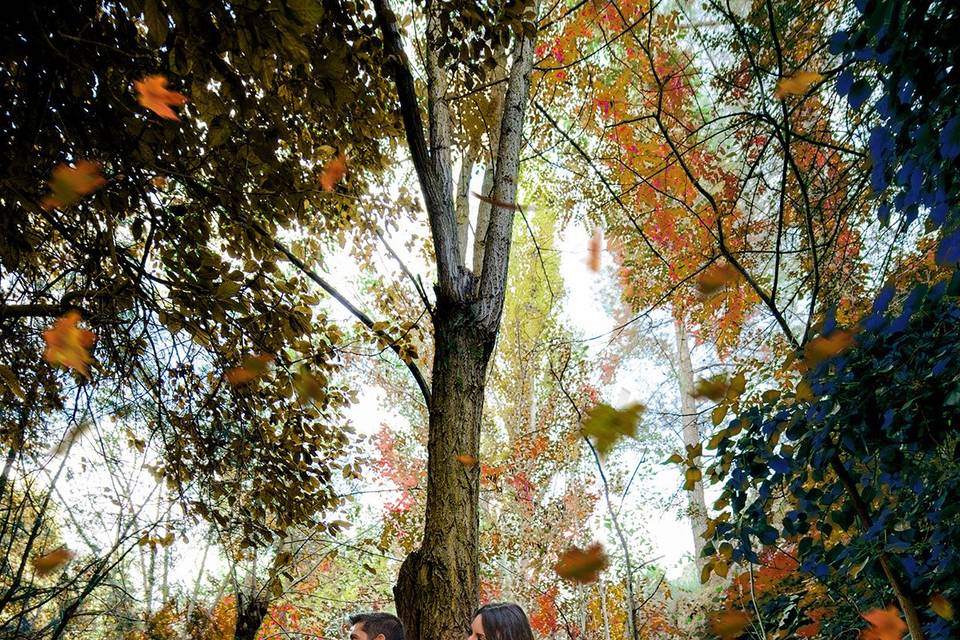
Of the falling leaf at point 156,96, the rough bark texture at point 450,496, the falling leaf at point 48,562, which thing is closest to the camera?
the rough bark texture at point 450,496

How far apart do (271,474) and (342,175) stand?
5.78ft

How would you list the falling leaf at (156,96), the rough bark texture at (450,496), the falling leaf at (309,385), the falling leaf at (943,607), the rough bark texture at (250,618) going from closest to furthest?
the falling leaf at (943,607)
the rough bark texture at (450,496)
the falling leaf at (156,96)
the falling leaf at (309,385)
the rough bark texture at (250,618)

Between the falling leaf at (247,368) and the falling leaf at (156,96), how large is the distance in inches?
49.3

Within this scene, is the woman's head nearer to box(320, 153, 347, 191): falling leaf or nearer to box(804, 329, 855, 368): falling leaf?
box(804, 329, 855, 368): falling leaf

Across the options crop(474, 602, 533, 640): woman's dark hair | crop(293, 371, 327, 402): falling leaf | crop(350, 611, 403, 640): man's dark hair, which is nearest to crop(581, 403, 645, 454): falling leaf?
crop(474, 602, 533, 640): woman's dark hair

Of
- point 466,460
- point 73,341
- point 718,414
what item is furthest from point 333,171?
A: point 718,414

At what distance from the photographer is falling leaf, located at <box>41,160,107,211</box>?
2486 mm

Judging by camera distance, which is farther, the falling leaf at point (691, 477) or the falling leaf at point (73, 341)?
the falling leaf at point (73, 341)

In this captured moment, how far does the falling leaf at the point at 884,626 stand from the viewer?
2.03 meters

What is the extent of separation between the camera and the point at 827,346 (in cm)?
188

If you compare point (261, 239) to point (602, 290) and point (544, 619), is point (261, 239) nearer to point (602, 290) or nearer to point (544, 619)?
point (544, 619)

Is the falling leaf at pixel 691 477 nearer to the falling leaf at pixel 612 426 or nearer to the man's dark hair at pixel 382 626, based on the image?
the falling leaf at pixel 612 426

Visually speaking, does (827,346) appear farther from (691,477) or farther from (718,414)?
(691,477)

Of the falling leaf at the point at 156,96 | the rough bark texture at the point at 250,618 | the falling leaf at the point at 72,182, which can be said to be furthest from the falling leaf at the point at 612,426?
the rough bark texture at the point at 250,618
